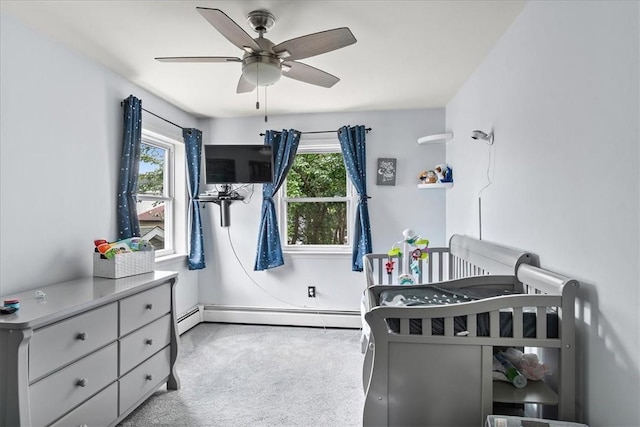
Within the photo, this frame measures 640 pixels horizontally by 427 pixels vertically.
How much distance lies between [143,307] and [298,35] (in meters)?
1.90

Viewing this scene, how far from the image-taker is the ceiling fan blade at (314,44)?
67.9 inches

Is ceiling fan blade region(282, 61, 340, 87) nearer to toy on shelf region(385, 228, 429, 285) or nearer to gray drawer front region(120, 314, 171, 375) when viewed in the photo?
toy on shelf region(385, 228, 429, 285)

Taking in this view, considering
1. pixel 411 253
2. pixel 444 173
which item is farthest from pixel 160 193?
pixel 444 173

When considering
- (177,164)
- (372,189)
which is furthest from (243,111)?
(372,189)

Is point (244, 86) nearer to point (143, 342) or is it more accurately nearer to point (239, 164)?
point (239, 164)

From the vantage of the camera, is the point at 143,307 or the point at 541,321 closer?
the point at 541,321

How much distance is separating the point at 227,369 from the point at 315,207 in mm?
1932

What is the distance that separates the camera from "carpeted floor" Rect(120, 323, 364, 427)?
230 centimetres

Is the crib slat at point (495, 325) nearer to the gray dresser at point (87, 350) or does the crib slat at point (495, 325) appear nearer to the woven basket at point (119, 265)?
the gray dresser at point (87, 350)

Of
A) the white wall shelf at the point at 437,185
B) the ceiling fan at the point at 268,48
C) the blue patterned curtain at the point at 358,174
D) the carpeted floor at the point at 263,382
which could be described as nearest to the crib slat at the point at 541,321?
the carpeted floor at the point at 263,382

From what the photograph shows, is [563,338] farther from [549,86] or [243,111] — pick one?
[243,111]

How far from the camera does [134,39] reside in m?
2.29

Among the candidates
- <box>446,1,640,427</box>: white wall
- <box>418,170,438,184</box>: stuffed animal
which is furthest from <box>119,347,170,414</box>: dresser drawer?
<box>418,170,438,184</box>: stuffed animal

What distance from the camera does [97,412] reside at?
196cm
